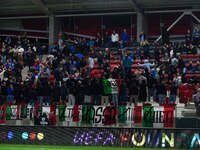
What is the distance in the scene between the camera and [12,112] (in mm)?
23125

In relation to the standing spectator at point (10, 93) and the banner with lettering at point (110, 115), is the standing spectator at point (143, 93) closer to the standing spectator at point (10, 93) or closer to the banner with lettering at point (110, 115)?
the banner with lettering at point (110, 115)

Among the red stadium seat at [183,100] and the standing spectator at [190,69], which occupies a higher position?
the standing spectator at [190,69]

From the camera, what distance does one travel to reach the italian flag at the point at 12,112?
2295cm

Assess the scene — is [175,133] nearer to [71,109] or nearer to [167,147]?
[167,147]

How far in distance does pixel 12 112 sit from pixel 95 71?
7867mm

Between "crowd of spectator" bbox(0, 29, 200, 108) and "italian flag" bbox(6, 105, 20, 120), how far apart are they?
290cm

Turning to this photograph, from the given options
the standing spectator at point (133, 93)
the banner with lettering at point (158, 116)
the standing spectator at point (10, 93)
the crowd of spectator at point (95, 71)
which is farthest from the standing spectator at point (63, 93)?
the banner with lettering at point (158, 116)

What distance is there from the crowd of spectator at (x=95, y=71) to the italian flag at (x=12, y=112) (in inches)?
114

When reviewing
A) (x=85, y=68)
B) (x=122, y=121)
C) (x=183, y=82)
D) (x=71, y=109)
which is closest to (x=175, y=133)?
(x=122, y=121)

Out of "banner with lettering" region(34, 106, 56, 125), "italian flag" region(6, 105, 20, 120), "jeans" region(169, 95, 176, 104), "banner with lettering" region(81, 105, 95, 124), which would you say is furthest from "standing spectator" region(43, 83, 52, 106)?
"jeans" region(169, 95, 176, 104)

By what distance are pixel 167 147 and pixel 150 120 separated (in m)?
1.80

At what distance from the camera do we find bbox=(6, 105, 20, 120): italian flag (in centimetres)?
2295

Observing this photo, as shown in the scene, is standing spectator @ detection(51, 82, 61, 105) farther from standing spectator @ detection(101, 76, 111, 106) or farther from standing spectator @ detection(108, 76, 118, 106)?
standing spectator @ detection(108, 76, 118, 106)

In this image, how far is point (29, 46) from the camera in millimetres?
36906
